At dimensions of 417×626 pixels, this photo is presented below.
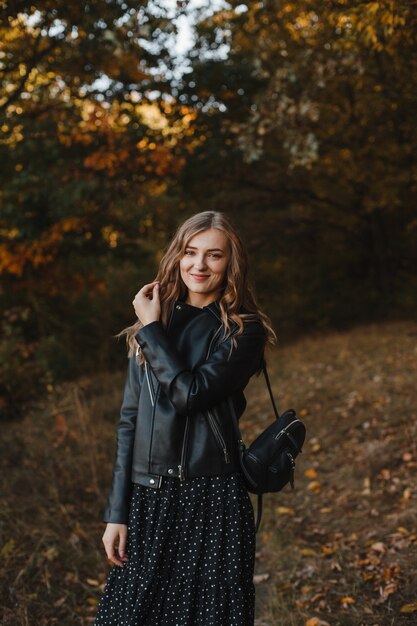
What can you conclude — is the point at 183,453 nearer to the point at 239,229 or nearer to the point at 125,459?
the point at 125,459

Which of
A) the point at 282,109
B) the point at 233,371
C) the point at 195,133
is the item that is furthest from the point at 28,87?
the point at 233,371

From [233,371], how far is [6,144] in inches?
301

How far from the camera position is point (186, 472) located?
7.42ft

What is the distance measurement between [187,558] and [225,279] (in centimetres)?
106

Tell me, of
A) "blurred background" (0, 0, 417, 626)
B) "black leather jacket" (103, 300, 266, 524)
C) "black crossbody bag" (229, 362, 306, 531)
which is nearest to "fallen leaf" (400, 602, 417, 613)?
"blurred background" (0, 0, 417, 626)

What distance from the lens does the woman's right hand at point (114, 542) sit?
2.33 meters

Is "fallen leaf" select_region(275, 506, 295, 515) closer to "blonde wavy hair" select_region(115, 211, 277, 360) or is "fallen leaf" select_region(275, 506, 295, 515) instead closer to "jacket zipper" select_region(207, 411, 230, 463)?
"blonde wavy hair" select_region(115, 211, 277, 360)

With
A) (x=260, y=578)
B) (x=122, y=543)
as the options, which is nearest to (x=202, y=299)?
(x=122, y=543)

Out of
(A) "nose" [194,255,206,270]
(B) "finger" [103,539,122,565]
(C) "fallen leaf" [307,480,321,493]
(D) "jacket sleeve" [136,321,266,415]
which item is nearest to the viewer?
(D) "jacket sleeve" [136,321,266,415]

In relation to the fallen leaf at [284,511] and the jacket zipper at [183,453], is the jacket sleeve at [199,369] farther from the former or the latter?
the fallen leaf at [284,511]

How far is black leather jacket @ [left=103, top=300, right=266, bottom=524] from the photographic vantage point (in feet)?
7.27

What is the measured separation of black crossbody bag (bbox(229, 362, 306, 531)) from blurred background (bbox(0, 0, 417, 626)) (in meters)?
0.60

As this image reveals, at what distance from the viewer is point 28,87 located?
9.03 metres

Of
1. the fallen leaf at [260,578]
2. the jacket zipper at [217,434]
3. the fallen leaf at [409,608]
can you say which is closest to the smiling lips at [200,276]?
the jacket zipper at [217,434]
